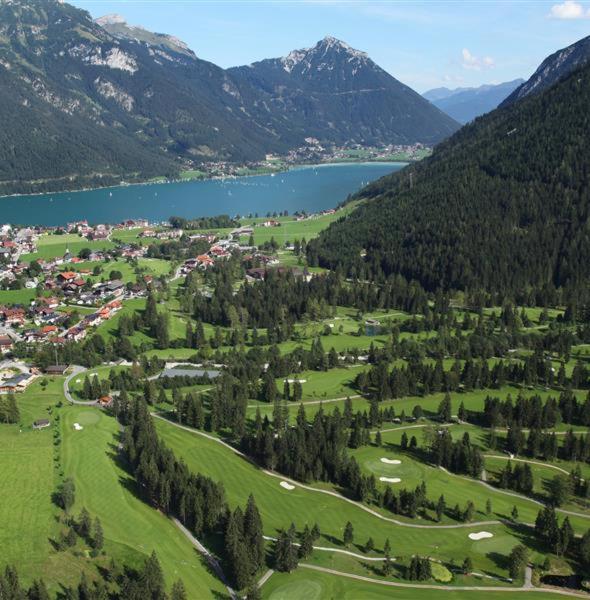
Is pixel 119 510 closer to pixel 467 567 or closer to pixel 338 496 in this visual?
pixel 338 496

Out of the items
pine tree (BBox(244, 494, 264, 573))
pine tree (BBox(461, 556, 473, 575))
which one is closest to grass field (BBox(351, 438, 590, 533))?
pine tree (BBox(461, 556, 473, 575))

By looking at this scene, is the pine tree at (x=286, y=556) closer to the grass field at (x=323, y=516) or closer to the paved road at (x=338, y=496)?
Answer: the grass field at (x=323, y=516)

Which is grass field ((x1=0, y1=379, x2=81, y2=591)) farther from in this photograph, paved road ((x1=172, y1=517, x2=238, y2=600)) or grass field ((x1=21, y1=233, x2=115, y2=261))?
grass field ((x1=21, y1=233, x2=115, y2=261))

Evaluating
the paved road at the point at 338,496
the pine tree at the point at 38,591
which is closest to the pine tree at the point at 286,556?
the paved road at the point at 338,496

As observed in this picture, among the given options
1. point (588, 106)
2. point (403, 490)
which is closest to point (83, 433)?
point (403, 490)

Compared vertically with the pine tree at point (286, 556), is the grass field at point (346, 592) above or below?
below

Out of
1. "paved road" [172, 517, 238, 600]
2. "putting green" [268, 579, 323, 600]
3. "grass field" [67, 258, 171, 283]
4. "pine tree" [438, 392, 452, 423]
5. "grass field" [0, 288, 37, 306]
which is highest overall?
"grass field" [67, 258, 171, 283]
